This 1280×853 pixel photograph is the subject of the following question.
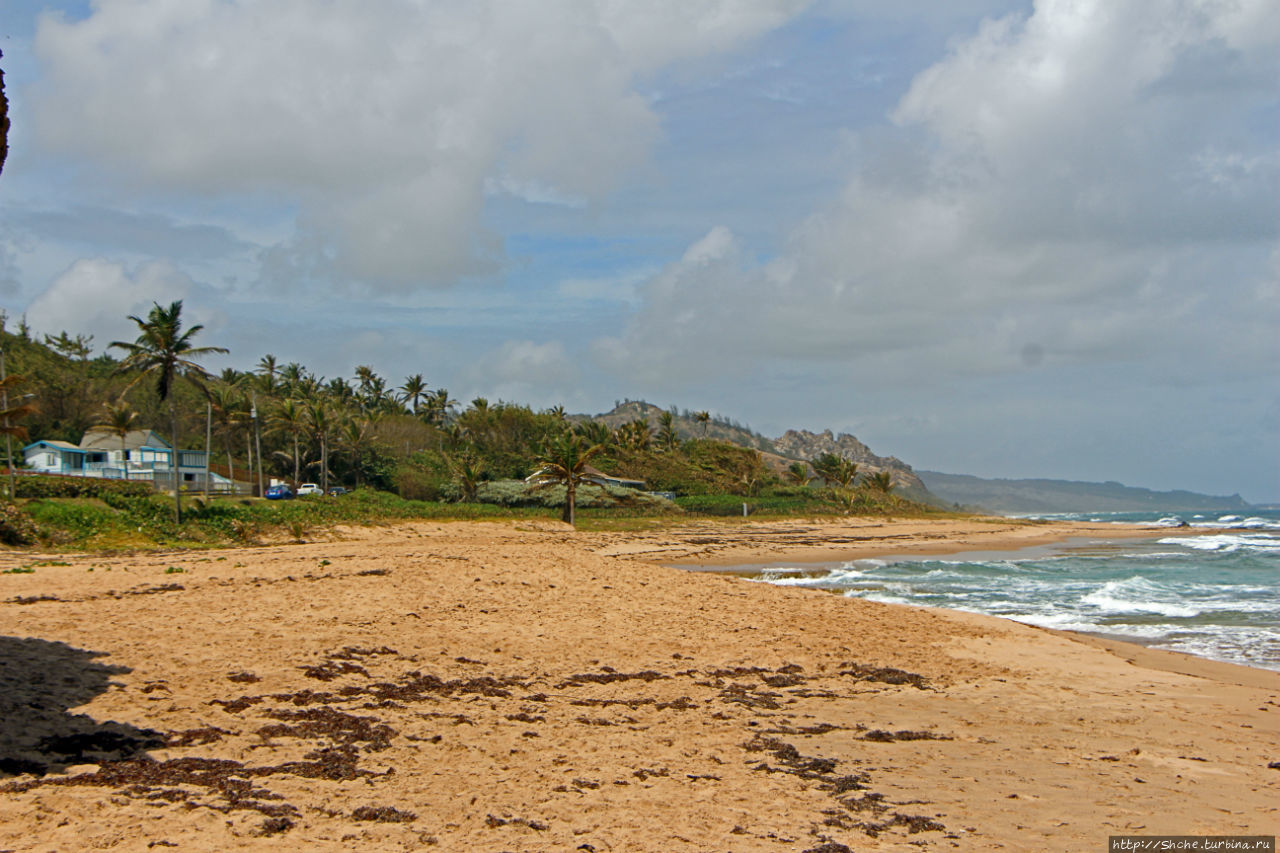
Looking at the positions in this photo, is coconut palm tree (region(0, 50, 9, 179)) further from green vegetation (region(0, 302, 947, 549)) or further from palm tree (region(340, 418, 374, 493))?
palm tree (region(340, 418, 374, 493))

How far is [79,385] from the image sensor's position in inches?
2596

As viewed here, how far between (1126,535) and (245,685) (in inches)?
2979

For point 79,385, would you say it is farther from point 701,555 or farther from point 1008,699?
point 1008,699

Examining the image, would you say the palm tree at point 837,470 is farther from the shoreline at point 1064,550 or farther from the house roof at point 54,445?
the house roof at point 54,445

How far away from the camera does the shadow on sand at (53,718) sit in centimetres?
609

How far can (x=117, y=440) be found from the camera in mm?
61469

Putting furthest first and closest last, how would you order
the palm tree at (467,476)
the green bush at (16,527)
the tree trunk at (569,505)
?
1. the palm tree at (467,476)
2. the tree trunk at (569,505)
3. the green bush at (16,527)

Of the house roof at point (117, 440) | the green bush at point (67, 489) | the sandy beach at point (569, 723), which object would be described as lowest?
the sandy beach at point (569, 723)

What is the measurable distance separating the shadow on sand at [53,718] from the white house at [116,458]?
49.6 meters

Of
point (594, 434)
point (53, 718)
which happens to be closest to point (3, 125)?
point (53, 718)

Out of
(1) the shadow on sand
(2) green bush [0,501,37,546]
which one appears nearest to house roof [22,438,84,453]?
(2) green bush [0,501,37,546]

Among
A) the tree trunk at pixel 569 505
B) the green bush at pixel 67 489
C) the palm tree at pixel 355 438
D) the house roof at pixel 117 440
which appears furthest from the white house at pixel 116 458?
the tree trunk at pixel 569 505

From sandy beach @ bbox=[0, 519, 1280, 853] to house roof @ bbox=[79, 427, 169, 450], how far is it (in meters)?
51.4

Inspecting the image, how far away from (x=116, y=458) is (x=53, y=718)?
63.0 meters
